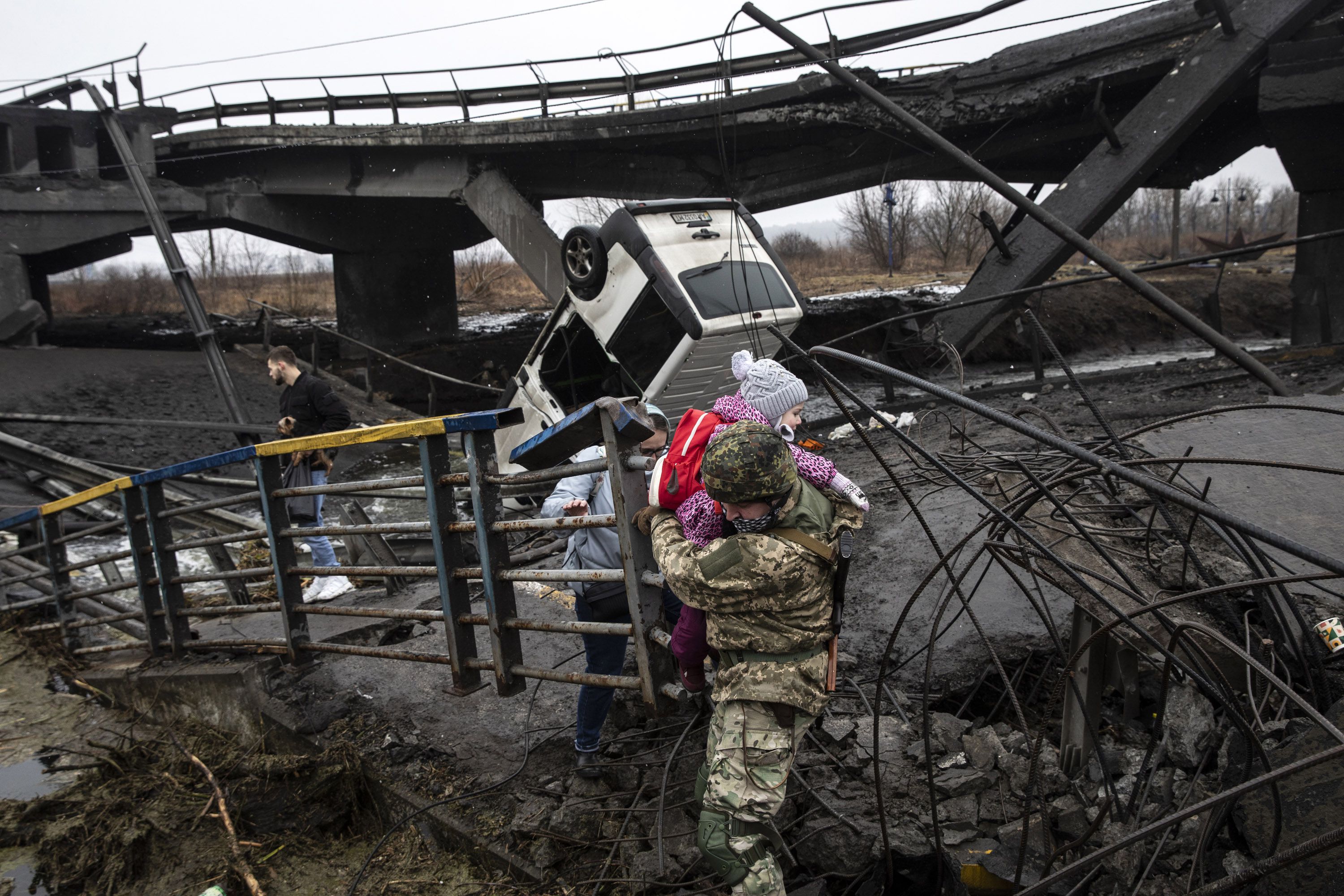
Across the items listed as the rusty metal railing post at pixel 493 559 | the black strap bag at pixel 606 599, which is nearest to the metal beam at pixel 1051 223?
the black strap bag at pixel 606 599

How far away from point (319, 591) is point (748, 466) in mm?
5594

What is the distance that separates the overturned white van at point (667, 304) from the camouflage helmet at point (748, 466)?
6585 mm

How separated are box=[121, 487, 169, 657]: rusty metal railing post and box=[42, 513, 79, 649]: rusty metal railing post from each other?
1.87 m

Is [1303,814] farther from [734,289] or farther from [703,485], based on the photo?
[734,289]

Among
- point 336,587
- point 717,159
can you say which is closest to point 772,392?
point 336,587

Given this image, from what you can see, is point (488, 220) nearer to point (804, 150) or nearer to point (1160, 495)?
point (804, 150)

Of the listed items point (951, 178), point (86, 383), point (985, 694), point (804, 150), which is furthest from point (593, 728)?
point (86, 383)

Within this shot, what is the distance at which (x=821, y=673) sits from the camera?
264 centimetres

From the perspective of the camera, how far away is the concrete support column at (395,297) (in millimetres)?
22562

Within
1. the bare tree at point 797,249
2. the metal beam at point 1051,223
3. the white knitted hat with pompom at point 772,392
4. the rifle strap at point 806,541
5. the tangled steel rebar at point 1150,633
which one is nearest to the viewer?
the tangled steel rebar at point 1150,633

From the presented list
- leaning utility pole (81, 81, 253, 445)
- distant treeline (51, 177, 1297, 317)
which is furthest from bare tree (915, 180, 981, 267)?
leaning utility pole (81, 81, 253, 445)

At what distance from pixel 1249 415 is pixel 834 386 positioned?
Answer: 3395 millimetres

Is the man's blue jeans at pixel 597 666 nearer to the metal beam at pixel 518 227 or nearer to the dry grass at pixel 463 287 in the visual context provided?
the metal beam at pixel 518 227

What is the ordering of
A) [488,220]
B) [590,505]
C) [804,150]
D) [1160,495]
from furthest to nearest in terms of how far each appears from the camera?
[488,220], [804,150], [590,505], [1160,495]
